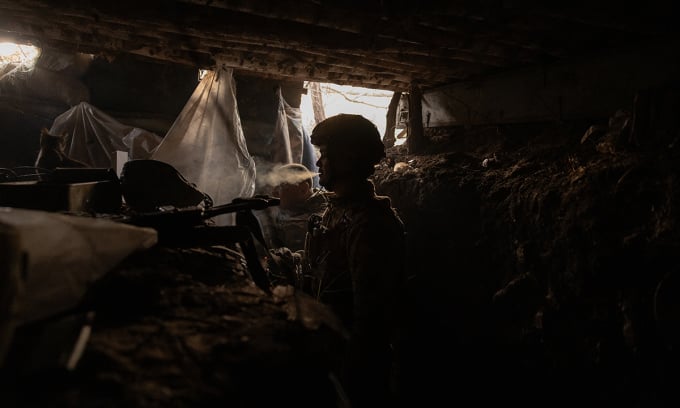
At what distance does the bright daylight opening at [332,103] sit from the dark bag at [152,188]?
10.5 metres

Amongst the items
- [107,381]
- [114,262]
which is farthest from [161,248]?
[107,381]

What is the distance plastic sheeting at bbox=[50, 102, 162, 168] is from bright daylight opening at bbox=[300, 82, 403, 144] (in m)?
7.42

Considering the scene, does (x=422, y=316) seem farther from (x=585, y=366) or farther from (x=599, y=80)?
(x=599, y=80)

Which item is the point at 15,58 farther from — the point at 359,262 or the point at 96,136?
the point at 359,262

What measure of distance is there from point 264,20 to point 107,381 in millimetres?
3697

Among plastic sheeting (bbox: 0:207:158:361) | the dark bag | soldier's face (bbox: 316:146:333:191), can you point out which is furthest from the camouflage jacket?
plastic sheeting (bbox: 0:207:158:361)

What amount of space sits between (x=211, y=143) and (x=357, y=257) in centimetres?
364

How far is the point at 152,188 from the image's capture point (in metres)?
2.86

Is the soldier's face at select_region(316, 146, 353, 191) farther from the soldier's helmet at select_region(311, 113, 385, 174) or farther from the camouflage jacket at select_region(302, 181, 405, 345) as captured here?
the camouflage jacket at select_region(302, 181, 405, 345)

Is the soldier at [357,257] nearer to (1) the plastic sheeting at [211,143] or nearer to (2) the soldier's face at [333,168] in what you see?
(2) the soldier's face at [333,168]

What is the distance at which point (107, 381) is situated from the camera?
41.3 inches

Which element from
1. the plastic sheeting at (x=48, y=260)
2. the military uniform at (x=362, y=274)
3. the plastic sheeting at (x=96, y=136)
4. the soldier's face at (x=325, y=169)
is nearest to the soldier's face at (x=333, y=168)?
the soldier's face at (x=325, y=169)

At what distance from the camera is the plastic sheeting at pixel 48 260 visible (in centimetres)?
98

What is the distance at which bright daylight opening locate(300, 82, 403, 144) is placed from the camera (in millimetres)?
13790
